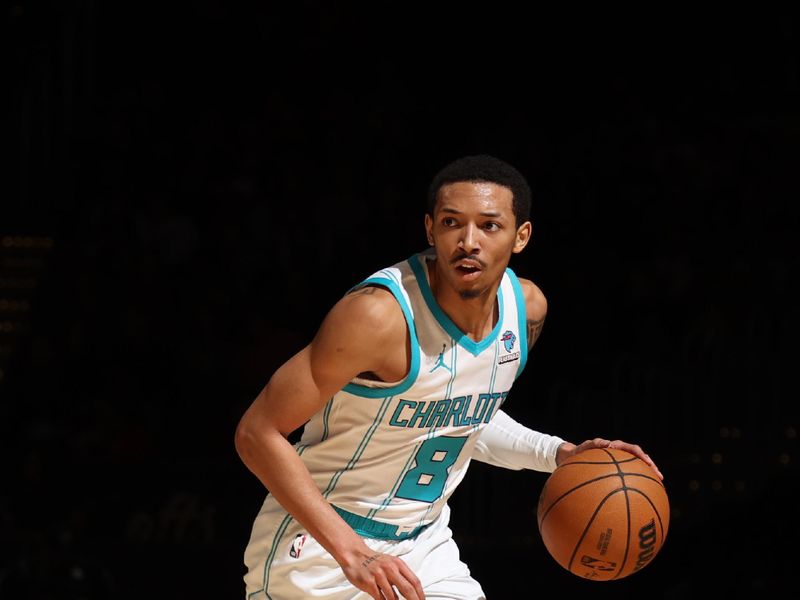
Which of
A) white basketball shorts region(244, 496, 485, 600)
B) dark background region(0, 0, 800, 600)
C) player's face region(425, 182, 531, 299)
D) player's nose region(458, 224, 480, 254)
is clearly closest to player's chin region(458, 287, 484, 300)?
player's face region(425, 182, 531, 299)

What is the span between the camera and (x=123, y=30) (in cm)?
865

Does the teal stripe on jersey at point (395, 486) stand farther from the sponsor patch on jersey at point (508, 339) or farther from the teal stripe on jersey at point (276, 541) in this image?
the sponsor patch on jersey at point (508, 339)

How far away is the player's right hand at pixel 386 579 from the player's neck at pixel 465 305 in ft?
2.05

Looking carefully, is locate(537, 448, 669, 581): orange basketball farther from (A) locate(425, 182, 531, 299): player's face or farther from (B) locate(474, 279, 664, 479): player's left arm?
(A) locate(425, 182, 531, 299): player's face

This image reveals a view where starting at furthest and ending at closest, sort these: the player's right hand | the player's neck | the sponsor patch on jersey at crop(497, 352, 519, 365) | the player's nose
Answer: the sponsor patch on jersey at crop(497, 352, 519, 365), the player's neck, the player's nose, the player's right hand

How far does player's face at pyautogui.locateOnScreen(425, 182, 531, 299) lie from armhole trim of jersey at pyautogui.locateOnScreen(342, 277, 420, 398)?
134 millimetres

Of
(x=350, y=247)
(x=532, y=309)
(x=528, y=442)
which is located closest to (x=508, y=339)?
(x=532, y=309)

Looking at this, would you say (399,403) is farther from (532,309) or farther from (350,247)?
(350,247)

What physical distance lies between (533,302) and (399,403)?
559 mm

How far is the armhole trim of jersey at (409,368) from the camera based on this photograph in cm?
289

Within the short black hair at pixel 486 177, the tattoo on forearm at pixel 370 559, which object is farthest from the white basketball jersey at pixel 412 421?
the tattoo on forearm at pixel 370 559

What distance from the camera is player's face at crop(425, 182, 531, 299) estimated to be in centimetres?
290

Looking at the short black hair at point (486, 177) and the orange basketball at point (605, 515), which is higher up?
the short black hair at point (486, 177)

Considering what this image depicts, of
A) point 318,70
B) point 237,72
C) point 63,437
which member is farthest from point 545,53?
point 63,437
